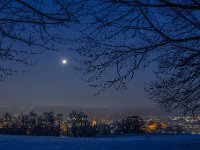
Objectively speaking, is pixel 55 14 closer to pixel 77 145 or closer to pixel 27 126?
pixel 77 145

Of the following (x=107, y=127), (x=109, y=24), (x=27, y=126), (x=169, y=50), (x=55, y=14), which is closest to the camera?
(x=55, y=14)

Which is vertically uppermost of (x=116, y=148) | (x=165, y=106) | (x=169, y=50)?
(x=169, y=50)

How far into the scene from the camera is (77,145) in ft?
33.9

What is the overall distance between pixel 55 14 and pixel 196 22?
334cm

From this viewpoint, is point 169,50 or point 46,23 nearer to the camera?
point 46,23

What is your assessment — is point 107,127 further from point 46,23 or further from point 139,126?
point 46,23

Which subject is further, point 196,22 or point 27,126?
point 27,126

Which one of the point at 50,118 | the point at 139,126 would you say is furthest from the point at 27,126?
the point at 139,126

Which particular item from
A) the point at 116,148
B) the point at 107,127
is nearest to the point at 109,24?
the point at 116,148

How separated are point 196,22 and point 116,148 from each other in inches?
126

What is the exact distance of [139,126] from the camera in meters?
23.7

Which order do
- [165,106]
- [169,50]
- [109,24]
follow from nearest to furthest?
[109,24]
[169,50]
[165,106]

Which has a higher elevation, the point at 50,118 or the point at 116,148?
the point at 50,118

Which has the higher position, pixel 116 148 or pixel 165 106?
pixel 165 106
